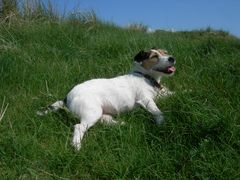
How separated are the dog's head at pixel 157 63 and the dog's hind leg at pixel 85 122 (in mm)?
1045

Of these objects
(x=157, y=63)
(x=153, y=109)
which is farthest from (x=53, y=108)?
Result: (x=157, y=63)

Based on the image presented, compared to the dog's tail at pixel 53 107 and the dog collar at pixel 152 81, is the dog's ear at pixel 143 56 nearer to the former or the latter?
the dog collar at pixel 152 81

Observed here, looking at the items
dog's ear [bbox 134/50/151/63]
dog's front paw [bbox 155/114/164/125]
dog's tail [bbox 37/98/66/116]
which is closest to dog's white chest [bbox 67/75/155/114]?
dog's tail [bbox 37/98/66/116]

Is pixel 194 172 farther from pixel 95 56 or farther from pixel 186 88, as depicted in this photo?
pixel 95 56

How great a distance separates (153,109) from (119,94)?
55cm

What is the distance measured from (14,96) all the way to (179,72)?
2.17m

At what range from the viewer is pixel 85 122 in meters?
4.96

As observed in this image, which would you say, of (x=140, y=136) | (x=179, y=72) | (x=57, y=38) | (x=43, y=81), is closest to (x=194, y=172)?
(x=140, y=136)

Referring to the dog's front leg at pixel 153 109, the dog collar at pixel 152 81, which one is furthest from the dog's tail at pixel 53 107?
the dog collar at pixel 152 81

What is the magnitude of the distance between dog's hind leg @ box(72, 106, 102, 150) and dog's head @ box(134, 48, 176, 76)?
3.43 ft

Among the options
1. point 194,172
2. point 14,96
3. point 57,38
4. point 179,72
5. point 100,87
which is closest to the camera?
point 194,172

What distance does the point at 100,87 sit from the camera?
18.3 ft

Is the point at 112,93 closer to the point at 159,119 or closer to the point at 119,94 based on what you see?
the point at 119,94

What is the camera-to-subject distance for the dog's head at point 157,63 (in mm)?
5898
